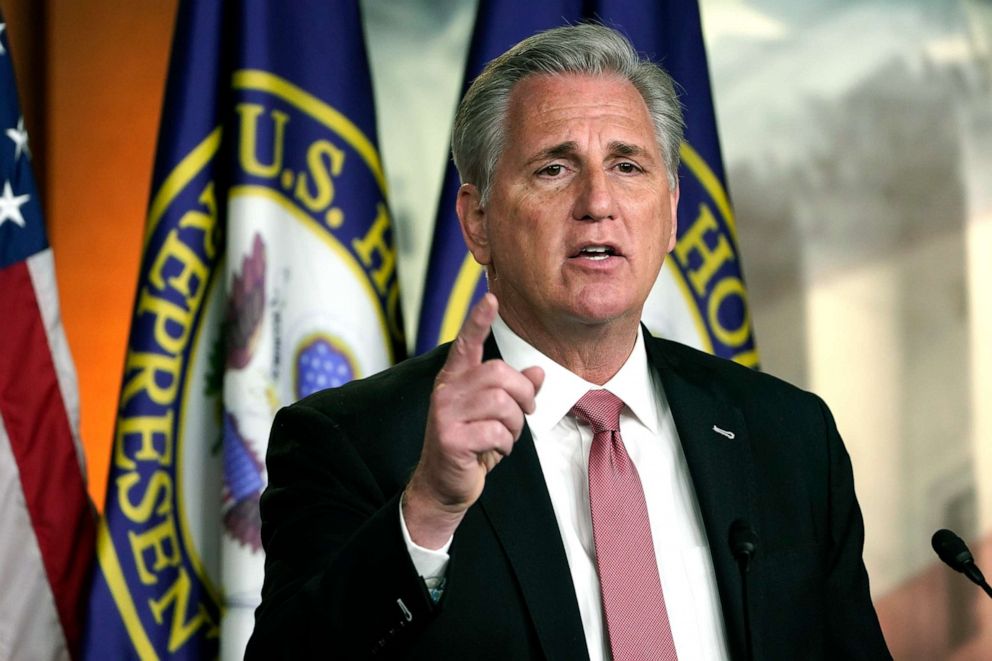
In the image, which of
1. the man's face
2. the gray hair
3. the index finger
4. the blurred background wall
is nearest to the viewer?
the index finger

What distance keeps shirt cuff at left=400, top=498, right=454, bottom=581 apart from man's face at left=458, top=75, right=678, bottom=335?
0.53 m

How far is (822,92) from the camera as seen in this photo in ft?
12.9

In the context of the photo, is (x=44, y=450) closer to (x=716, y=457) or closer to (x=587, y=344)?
(x=587, y=344)

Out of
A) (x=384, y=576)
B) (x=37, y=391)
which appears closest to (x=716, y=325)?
(x=37, y=391)

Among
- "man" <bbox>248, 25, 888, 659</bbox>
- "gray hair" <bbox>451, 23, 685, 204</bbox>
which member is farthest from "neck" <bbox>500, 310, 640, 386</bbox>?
"gray hair" <bbox>451, 23, 685, 204</bbox>

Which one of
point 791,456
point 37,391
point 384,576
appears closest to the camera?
point 384,576

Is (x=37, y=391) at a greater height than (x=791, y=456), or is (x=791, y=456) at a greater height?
(x=37, y=391)

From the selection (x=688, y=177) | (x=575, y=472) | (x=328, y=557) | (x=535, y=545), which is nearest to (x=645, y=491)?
(x=575, y=472)

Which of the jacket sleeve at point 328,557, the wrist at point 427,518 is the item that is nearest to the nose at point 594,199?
the jacket sleeve at point 328,557

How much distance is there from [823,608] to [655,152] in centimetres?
79

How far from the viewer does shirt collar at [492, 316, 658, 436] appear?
6.44 feet

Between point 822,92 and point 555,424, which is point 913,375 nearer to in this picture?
point 822,92

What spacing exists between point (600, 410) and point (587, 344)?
123 mm

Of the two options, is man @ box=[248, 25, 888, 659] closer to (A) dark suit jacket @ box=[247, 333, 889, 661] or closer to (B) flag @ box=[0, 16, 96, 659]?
(A) dark suit jacket @ box=[247, 333, 889, 661]
